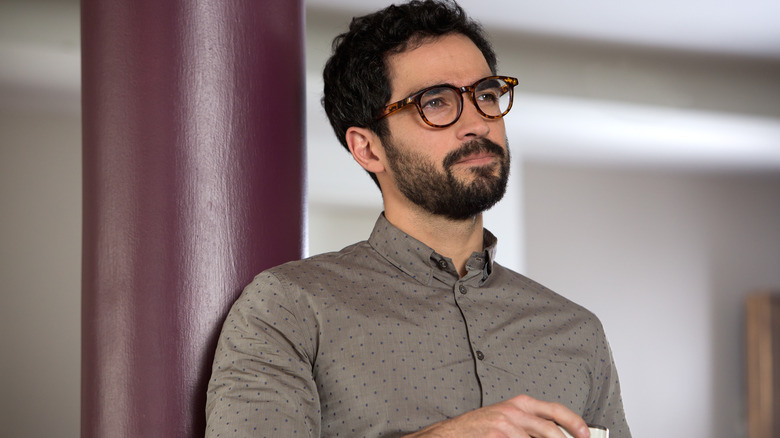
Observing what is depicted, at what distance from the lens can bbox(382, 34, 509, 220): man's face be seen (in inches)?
62.2

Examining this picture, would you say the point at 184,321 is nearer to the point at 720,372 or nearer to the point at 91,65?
the point at 91,65

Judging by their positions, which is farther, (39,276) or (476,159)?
(39,276)

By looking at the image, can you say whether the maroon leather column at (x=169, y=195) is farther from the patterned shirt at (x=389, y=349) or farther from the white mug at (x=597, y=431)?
the white mug at (x=597, y=431)

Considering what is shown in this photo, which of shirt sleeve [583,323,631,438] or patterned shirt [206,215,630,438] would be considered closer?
patterned shirt [206,215,630,438]

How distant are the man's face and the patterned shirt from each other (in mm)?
103

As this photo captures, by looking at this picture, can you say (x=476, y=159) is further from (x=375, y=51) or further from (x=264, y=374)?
(x=264, y=374)

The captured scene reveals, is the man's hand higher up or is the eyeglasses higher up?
the eyeglasses

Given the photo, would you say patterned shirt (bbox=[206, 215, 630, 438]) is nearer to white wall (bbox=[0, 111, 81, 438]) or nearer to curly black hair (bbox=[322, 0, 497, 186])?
curly black hair (bbox=[322, 0, 497, 186])

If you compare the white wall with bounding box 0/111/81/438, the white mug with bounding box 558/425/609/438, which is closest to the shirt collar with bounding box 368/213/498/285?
the white mug with bounding box 558/425/609/438

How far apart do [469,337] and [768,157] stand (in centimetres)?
532

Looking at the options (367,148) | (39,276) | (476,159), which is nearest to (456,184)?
(476,159)

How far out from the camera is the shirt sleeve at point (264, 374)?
1254 mm

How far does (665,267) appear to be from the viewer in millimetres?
6477

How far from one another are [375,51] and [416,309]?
617mm
